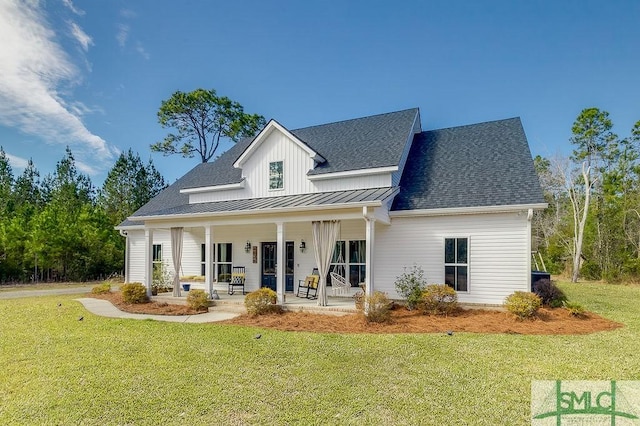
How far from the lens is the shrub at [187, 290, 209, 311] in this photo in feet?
36.7

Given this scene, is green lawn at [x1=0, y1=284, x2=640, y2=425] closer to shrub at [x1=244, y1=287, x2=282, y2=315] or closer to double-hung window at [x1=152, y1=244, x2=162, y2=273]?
shrub at [x1=244, y1=287, x2=282, y2=315]

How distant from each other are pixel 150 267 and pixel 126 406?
10.0 m

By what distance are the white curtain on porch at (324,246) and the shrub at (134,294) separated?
267 inches

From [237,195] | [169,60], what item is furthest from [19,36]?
[237,195]

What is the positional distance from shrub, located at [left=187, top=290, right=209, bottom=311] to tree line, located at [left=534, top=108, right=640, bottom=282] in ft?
76.1

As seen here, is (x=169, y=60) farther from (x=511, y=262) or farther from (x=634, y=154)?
(x=634, y=154)

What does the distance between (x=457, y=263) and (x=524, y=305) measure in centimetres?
221

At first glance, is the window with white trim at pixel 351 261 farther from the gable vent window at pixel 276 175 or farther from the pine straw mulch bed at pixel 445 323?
the gable vent window at pixel 276 175

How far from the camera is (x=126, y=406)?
173 inches

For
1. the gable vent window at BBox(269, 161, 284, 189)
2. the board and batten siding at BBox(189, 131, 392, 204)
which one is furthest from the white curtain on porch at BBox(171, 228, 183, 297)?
the gable vent window at BBox(269, 161, 284, 189)

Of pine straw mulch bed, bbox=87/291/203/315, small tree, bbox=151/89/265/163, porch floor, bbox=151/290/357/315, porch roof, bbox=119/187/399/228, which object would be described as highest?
small tree, bbox=151/89/265/163

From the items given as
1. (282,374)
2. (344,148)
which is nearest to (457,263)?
(344,148)

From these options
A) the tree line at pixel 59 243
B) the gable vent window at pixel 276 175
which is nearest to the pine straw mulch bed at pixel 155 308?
the gable vent window at pixel 276 175

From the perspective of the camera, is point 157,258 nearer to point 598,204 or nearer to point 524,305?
point 524,305
